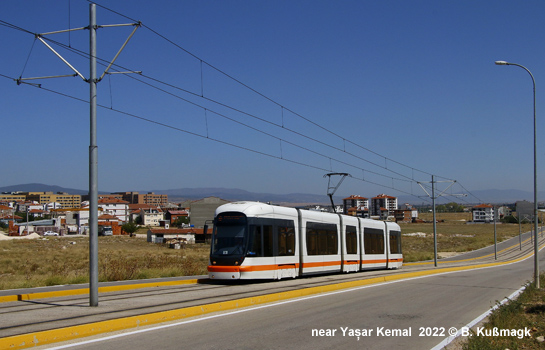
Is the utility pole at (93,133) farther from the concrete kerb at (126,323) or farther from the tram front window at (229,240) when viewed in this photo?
the tram front window at (229,240)

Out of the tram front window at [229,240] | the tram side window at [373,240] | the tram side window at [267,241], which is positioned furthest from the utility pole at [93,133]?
the tram side window at [373,240]

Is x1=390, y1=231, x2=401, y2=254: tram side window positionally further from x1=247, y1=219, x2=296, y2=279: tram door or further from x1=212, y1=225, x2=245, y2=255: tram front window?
x1=212, y1=225, x2=245, y2=255: tram front window

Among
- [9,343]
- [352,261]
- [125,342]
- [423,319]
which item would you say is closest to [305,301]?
[423,319]

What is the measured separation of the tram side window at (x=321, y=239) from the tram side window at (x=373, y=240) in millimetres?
4883

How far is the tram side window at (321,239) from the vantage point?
22797 millimetres

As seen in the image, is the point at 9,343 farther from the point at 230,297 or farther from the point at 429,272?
the point at 429,272

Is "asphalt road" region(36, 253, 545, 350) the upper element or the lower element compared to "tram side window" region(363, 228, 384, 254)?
lower

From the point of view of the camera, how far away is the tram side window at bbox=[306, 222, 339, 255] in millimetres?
22797

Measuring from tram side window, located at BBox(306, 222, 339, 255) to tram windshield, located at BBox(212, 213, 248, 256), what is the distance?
411cm

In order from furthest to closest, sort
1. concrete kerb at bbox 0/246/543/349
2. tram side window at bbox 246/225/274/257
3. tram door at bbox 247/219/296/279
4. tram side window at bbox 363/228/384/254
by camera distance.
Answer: tram side window at bbox 363/228/384/254 → tram door at bbox 247/219/296/279 → tram side window at bbox 246/225/274/257 → concrete kerb at bbox 0/246/543/349

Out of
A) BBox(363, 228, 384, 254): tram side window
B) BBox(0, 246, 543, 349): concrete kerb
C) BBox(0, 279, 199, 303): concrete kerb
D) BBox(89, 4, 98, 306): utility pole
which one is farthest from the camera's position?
BBox(363, 228, 384, 254): tram side window

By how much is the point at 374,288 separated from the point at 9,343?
13622 mm

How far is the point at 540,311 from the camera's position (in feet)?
46.5

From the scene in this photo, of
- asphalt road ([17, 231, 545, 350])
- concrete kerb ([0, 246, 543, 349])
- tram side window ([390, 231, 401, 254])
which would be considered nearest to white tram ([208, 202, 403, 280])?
asphalt road ([17, 231, 545, 350])
